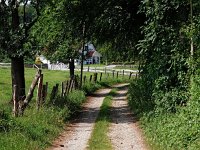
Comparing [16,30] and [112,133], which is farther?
[16,30]

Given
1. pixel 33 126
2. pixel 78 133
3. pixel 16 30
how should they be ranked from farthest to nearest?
1. pixel 16 30
2. pixel 78 133
3. pixel 33 126

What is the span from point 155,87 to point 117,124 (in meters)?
2.70

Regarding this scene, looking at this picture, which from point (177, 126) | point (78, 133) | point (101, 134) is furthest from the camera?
point (78, 133)

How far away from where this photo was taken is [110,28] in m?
24.6

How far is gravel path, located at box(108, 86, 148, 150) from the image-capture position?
47.3 ft

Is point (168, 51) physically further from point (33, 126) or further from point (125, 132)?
point (33, 126)

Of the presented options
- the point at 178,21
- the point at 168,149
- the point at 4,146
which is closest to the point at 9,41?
the point at 178,21

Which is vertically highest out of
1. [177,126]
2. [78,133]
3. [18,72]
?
[18,72]

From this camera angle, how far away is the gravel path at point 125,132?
14430mm

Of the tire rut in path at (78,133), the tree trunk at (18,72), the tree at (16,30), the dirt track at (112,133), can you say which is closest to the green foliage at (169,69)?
the dirt track at (112,133)

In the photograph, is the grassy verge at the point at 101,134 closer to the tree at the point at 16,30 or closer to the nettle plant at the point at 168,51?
the nettle plant at the point at 168,51

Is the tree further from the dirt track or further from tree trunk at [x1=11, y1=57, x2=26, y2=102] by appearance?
the dirt track

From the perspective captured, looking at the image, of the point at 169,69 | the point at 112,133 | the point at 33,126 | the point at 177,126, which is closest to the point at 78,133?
the point at 112,133

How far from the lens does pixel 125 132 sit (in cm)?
1706
